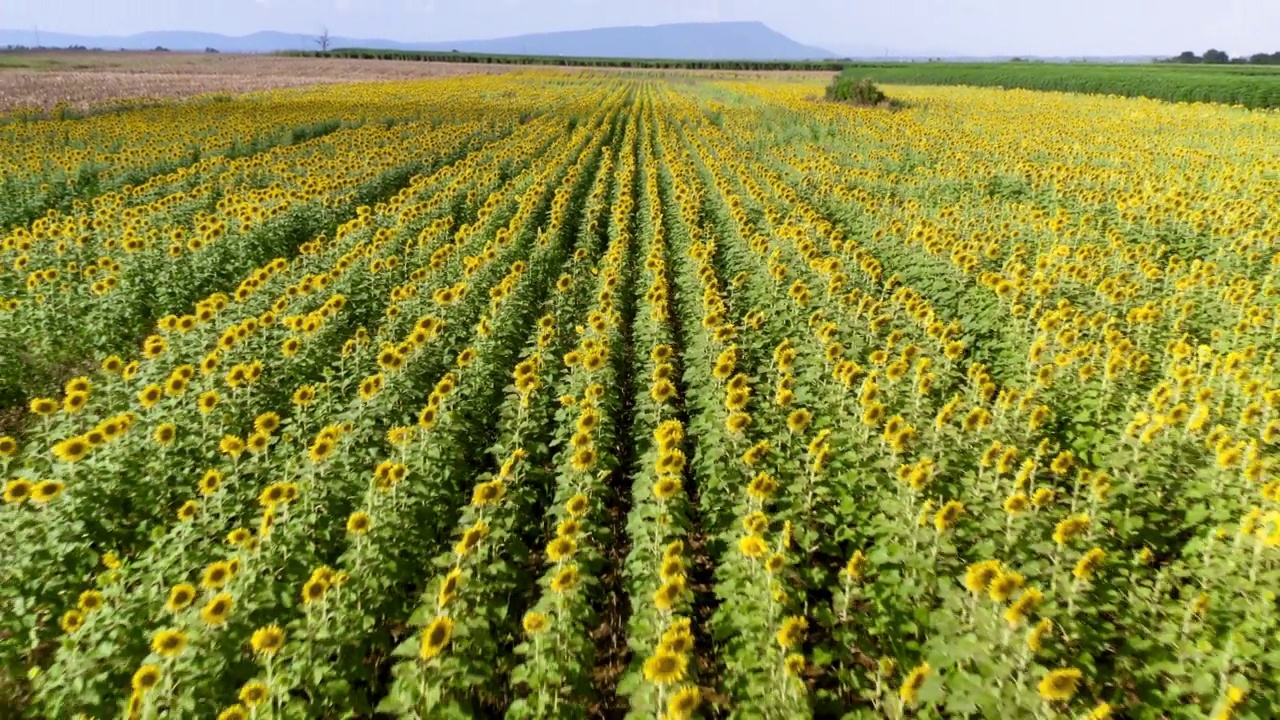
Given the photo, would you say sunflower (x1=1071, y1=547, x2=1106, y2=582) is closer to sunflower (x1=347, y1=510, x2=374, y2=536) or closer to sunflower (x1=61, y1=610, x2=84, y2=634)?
sunflower (x1=347, y1=510, x2=374, y2=536)

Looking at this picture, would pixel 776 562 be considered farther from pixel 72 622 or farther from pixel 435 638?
pixel 72 622

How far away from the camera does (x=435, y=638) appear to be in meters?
3.19

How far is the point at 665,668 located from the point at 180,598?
2.31 metres

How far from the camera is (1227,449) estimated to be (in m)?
4.53

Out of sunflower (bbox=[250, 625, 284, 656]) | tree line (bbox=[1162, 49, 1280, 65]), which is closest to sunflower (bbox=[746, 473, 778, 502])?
sunflower (bbox=[250, 625, 284, 656])

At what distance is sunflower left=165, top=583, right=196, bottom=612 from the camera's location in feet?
11.1

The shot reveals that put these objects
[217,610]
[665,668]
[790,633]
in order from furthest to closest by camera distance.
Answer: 1. [217,610]
2. [790,633]
3. [665,668]

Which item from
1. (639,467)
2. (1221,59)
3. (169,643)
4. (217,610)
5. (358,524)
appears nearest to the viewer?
(169,643)

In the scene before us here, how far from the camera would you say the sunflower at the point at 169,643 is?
10.0 ft

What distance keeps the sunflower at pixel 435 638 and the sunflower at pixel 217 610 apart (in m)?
0.94

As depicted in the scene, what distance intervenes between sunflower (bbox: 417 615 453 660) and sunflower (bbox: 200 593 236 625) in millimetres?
937

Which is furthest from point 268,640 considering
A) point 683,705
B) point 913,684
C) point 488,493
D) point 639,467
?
point 639,467

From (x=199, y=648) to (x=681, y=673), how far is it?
2.22 metres

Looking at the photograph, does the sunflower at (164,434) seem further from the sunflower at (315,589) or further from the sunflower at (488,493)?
the sunflower at (488,493)
